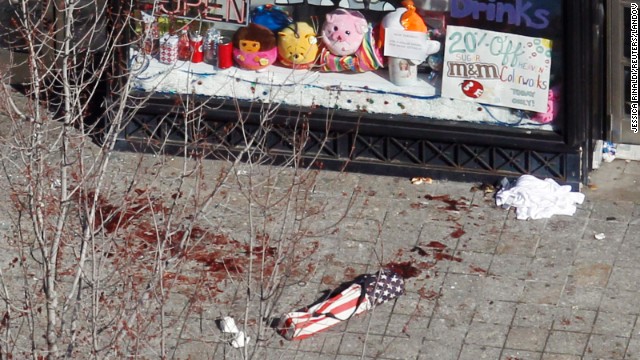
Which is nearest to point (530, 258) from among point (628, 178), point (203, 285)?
point (628, 178)

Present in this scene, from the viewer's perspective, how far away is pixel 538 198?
553 inches

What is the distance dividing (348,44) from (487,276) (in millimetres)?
2776

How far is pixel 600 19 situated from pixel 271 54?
3.25 m

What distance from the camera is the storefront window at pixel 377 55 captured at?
45.9 ft

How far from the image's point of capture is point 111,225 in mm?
13531

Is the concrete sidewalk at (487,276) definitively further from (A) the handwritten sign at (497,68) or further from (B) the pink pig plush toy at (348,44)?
(B) the pink pig plush toy at (348,44)

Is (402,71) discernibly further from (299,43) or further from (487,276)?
(487,276)

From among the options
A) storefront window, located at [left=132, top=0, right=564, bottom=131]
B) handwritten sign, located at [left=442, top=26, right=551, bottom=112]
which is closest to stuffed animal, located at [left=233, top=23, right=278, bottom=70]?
storefront window, located at [left=132, top=0, right=564, bottom=131]

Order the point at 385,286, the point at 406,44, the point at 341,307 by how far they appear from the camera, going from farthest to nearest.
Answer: the point at 406,44
the point at 385,286
the point at 341,307

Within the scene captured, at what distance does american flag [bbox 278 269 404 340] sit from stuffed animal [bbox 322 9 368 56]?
→ 2579 mm

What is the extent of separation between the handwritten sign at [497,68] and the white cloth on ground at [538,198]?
74cm

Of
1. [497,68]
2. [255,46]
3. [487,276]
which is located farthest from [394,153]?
[487,276]

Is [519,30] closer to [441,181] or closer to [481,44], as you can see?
[481,44]

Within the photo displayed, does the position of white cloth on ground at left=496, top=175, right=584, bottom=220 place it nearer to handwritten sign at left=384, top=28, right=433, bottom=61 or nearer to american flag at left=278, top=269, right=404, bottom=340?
handwritten sign at left=384, top=28, right=433, bottom=61
